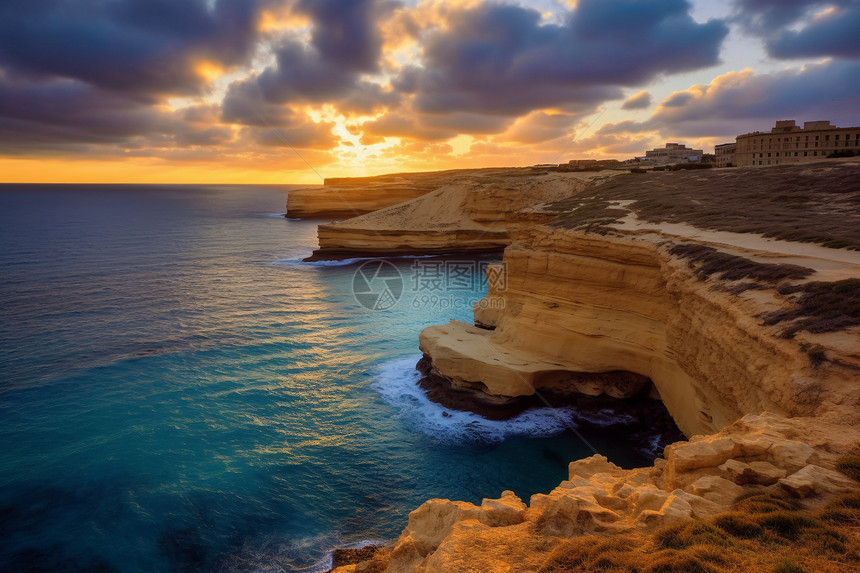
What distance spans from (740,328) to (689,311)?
2.70 m

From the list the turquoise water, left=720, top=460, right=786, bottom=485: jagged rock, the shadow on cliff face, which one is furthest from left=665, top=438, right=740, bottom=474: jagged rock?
the shadow on cliff face

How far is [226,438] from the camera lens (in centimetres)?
1452

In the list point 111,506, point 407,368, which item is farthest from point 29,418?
point 407,368

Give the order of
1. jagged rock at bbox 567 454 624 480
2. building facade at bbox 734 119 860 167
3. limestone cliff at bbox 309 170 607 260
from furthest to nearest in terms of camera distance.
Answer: limestone cliff at bbox 309 170 607 260 < building facade at bbox 734 119 860 167 < jagged rock at bbox 567 454 624 480

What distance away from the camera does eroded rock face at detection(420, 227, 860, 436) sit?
7.44m

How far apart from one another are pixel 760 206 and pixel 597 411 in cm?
1127

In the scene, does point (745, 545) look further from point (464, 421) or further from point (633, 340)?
point (464, 421)

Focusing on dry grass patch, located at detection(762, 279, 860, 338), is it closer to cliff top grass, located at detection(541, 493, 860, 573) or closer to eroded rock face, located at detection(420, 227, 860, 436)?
eroded rock face, located at detection(420, 227, 860, 436)

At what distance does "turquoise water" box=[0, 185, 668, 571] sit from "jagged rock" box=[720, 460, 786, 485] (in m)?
7.86

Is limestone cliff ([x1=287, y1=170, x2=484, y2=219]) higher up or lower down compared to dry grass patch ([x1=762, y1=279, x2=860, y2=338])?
higher up

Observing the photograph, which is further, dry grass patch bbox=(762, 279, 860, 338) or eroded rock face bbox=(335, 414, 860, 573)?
dry grass patch bbox=(762, 279, 860, 338)

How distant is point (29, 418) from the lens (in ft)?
50.4

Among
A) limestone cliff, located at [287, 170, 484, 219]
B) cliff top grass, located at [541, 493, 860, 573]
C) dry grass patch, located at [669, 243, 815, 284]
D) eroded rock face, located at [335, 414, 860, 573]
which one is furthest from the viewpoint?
limestone cliff, located at [287, 170, 484, 219]

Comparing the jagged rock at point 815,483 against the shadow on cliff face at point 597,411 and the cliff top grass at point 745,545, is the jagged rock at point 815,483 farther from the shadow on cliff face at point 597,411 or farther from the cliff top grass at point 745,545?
the shadow on cliff face at point 597,411
